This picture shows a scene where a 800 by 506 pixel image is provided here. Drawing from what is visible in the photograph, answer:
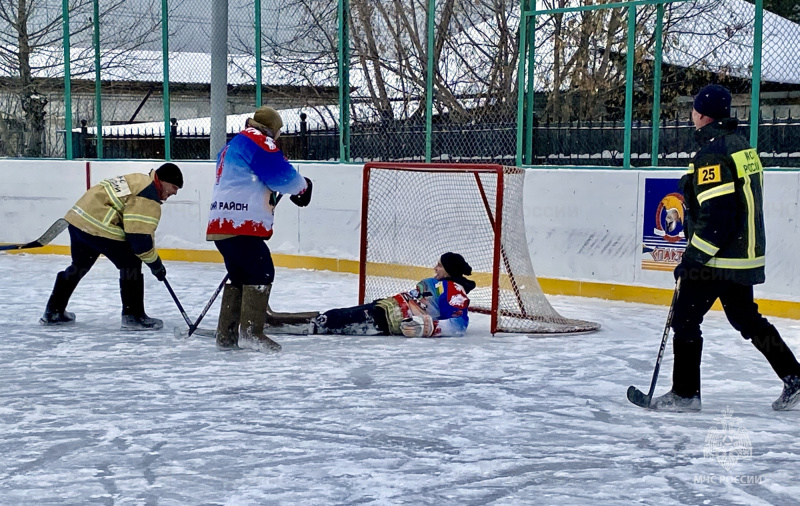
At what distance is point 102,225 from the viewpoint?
20.9 ft

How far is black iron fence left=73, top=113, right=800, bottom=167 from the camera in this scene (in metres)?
7.53

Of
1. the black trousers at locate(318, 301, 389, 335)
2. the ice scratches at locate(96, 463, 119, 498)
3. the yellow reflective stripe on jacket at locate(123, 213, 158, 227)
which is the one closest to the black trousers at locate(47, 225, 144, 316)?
the yellow reflective stripe on jacket at locate(123, 213, 158, 227)

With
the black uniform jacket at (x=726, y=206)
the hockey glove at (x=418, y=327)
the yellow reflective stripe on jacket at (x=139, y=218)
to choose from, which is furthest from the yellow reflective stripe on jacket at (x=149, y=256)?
the black uniform jacket at (x=726, y=206)

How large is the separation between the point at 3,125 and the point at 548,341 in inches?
317

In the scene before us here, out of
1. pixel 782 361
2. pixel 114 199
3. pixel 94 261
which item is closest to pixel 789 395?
pixel 782 361

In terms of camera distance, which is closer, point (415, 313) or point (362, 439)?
point (362, 439)

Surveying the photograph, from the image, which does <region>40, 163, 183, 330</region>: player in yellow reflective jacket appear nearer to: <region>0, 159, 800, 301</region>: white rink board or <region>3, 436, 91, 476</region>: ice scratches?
<region>3, 436, 91, 476</region>: ice scratches

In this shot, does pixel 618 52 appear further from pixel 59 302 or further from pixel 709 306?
pixel 59 302

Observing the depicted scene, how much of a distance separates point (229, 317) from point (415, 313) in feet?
3.87

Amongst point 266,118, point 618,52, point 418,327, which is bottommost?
point 418,327

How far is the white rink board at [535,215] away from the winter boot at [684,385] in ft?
10.3

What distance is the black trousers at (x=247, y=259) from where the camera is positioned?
18.7 ft

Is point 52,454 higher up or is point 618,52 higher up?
point 618,52

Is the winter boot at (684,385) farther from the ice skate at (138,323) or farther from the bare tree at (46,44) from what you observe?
the bare tree at (46,44)
